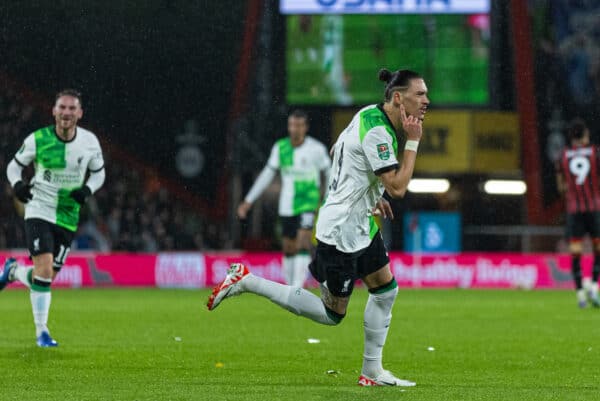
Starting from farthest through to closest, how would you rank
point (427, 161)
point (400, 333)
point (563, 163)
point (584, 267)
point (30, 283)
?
point (427, 161)
point (584, 267)
point (563, 163)
point (400, 333)
point (30, 283)

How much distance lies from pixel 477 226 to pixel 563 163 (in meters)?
12.7

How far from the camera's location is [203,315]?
48.7 feet

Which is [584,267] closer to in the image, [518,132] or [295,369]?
[518,132]

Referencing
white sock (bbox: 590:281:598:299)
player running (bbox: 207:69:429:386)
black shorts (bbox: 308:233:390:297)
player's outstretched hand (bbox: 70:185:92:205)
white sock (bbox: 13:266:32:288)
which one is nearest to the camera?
player running (bbox: 207:69:429:386)

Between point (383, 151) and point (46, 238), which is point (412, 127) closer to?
point (383, 151)

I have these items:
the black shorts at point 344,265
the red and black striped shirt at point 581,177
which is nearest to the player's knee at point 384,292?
the black shorts at point 344,265

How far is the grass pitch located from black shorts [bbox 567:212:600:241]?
37.0 inches

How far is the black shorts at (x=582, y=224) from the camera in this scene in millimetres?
16722

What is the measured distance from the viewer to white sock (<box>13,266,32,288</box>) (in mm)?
11680

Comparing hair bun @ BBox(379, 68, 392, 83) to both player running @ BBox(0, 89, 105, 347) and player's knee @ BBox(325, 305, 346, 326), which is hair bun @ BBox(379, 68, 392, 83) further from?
player running @ BBox(0, 89, 105, 347)

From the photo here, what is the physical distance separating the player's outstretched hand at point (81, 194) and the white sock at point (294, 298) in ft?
9.23

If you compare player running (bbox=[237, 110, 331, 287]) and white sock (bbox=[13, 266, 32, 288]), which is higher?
player running (bbox=[237, 110, 331, 287])

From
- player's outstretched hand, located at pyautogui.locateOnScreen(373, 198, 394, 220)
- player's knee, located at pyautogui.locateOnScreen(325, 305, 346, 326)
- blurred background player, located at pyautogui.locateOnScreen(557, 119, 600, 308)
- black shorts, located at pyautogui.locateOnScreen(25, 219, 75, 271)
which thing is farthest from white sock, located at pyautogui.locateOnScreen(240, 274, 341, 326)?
blurred background player, located at pyautogui.locateOnScreen(557, 119, 600, 308)

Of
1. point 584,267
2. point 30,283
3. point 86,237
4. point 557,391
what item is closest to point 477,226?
point 584,267
